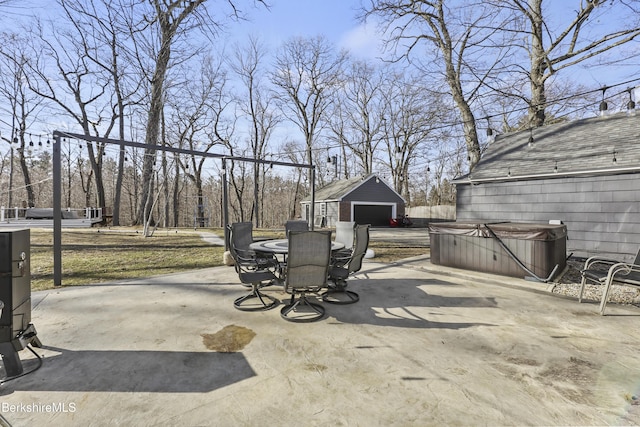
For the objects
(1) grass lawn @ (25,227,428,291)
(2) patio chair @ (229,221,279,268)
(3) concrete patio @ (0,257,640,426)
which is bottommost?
(3) concrete patio @ (0,257,640,426)

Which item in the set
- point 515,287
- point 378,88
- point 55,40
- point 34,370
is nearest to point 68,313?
point 34,370

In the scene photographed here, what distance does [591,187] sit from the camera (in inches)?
286

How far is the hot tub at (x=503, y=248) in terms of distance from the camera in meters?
5.23

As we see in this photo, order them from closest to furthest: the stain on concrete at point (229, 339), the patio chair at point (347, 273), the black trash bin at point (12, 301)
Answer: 1. the black trash bin at point (12, 301)
2. the stain on concrete at point (229, 339)
3. the patio chair at point (347, 273)

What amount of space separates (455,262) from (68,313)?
22.1 ft

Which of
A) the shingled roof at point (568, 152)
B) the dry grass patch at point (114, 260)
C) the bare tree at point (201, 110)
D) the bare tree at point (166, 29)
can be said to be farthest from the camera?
the bare tree at point (201, 110)

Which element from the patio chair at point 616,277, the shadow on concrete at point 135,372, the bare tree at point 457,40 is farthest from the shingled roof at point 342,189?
the shadow on concrete at point 135,372

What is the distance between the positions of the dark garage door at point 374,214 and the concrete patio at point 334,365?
18261 millimetres

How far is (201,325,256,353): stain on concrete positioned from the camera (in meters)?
2.80

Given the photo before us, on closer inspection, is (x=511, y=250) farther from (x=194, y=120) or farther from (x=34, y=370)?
(x=194, y=120)

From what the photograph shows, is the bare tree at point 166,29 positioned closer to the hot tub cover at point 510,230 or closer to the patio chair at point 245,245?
the patio chair at point 245,245

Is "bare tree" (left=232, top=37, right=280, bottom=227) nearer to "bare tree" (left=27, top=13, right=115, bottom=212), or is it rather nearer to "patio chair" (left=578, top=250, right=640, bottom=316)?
"bare tree" (left=27, top=13, right=115, bottom=212)

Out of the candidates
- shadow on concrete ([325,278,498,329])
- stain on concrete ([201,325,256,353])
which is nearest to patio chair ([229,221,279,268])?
shadow on concrete ([325,278,498,329])

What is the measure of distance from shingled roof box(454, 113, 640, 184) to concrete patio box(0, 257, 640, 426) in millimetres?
4827
